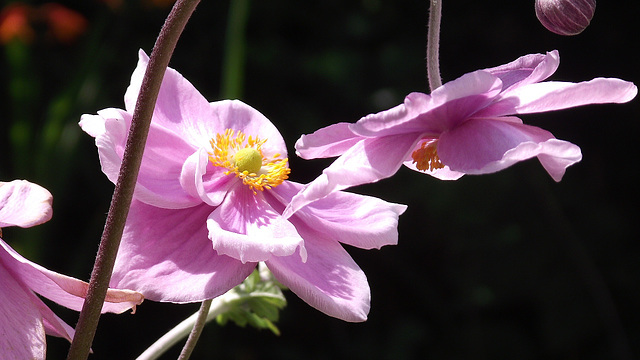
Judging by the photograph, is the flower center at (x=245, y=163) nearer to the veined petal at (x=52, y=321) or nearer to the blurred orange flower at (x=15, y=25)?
the veined petal at (x=52, y=321)

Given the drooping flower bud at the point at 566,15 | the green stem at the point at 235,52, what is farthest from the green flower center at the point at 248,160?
the green stem at the point at 235,52

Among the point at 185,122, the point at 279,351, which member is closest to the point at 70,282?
the point at 185,122

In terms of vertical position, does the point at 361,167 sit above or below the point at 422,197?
below

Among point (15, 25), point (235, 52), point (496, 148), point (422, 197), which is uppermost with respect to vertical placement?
point (15, 25)

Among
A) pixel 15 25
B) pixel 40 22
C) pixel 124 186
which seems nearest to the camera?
pixel 124 186

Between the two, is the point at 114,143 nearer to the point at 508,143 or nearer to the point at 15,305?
the point at 15,305

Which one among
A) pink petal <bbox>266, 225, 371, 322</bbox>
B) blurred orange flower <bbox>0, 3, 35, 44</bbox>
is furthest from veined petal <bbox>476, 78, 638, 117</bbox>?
blurred orange flower <bbox>0, 3, 35, 44</bbox>

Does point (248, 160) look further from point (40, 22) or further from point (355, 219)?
point (40, 22)

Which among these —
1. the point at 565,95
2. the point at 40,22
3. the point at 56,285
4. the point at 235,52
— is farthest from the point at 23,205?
the point at 40,22
